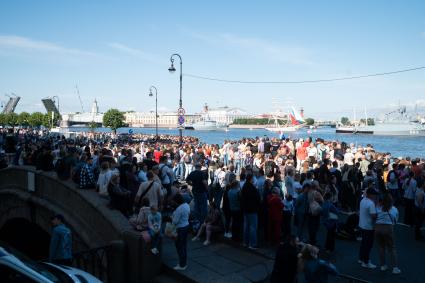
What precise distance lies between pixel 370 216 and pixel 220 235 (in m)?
3.44

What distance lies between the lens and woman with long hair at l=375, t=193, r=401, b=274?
736 centimetres

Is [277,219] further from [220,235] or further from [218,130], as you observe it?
[218,130]

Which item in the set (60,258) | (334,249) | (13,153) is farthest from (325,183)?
(13,153)

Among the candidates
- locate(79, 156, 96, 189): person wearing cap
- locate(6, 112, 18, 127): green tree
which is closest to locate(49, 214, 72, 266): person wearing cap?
locate(79, 156, 96, 189): person wearing cap

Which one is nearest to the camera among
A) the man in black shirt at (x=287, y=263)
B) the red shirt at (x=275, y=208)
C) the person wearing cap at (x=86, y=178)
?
the man in black shirt at (x=287, y=263)

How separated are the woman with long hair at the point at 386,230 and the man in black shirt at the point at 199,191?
4.02 meters

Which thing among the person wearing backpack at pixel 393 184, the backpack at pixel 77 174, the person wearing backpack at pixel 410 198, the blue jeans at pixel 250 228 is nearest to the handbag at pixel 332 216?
the blue jeans at pixel 250 228

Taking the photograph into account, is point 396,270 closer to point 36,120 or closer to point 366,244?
point 366,244

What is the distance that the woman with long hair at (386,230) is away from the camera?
736 centimetres

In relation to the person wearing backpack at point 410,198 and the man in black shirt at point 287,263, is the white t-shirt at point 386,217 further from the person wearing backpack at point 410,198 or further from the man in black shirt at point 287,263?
the person wearing backpack at point 410,198

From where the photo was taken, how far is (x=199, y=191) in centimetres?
953

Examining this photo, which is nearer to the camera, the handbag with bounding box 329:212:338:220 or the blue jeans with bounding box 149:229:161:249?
the blue jeans with bounding box 149:229:161:249

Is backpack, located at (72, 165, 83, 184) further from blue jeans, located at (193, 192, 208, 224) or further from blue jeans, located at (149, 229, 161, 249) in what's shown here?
blue jeans, located at (149, 229, 161, 249)

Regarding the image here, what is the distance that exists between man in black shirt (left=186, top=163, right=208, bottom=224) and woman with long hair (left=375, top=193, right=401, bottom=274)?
4.02 meters
